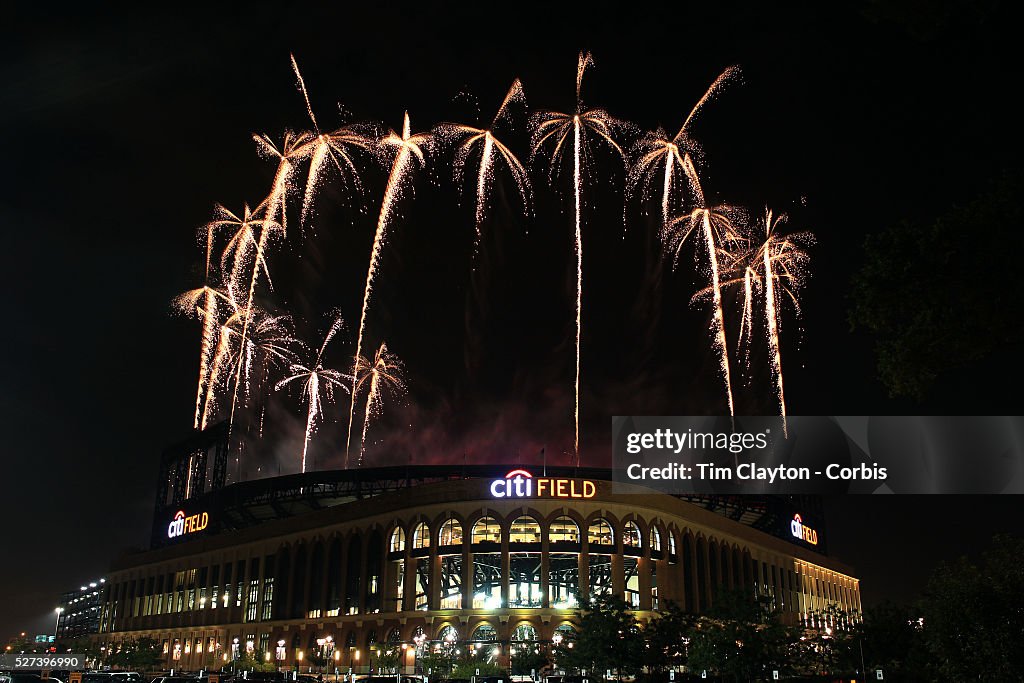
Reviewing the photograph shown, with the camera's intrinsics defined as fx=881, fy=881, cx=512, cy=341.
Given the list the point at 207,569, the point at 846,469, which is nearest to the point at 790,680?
the point at 846,469

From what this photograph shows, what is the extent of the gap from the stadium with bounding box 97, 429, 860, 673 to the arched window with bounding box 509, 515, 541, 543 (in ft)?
0.59

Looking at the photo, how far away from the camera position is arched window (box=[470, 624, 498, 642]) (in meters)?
91.6

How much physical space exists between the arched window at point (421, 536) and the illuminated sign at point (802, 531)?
65.7 metres

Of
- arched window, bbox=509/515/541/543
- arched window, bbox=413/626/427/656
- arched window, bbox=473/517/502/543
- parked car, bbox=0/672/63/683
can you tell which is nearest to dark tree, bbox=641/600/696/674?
arched window, bbox=509/515/541/543

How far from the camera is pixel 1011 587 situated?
77.0 feet

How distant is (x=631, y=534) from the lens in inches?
3848

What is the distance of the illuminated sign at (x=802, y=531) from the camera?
138 meters

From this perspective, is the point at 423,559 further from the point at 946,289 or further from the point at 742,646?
the point at 946,289

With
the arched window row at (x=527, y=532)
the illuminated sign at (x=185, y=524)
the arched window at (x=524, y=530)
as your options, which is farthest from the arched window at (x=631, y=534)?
the illuminated sign at (x=185, y=524)

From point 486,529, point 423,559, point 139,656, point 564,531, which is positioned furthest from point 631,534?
point 139,656

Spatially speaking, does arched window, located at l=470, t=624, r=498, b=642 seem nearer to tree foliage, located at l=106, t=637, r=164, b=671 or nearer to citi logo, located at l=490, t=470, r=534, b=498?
citi logo, located at l=490, t=470, r=534, b=498

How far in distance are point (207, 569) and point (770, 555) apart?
82568 mm

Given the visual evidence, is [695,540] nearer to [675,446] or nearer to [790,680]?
[675,446]

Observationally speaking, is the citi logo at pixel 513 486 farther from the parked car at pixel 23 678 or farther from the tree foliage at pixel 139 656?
the tree foliage at pixel 139 656
